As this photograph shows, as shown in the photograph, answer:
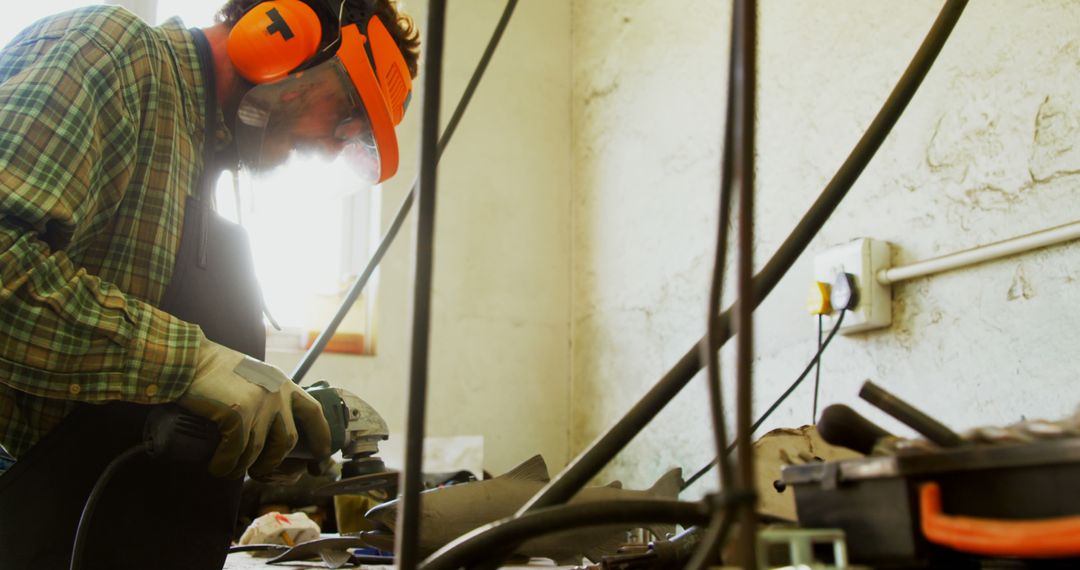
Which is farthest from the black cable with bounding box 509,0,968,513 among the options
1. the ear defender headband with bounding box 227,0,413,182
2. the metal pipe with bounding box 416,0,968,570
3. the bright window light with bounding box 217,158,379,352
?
the bright window light with bounding box 217,158,379,352

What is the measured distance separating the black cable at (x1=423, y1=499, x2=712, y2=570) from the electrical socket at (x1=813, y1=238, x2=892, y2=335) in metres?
1.44

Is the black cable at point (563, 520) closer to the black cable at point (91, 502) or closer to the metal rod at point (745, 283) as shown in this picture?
the metal rod at point (745, 283)

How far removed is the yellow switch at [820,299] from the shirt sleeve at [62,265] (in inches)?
51.6

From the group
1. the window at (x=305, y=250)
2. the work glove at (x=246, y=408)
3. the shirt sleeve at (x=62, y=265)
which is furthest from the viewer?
the window at (x=305, y=250)

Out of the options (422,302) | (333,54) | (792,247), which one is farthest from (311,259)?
(422,302)

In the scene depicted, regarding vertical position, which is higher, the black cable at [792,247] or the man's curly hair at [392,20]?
the man's curly hair at [392,20]

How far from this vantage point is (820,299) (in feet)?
6.34

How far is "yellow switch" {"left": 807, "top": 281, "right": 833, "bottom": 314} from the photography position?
193cm

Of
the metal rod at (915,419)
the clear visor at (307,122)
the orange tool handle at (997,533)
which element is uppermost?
the clear visor at (307,122)

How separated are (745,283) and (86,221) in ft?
3.24

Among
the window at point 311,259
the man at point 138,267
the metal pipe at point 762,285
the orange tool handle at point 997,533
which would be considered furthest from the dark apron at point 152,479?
the window at point 311,259

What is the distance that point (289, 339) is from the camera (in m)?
2.88

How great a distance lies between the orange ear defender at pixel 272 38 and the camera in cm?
137

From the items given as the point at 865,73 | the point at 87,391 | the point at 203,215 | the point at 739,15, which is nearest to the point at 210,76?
the point at 203,215
